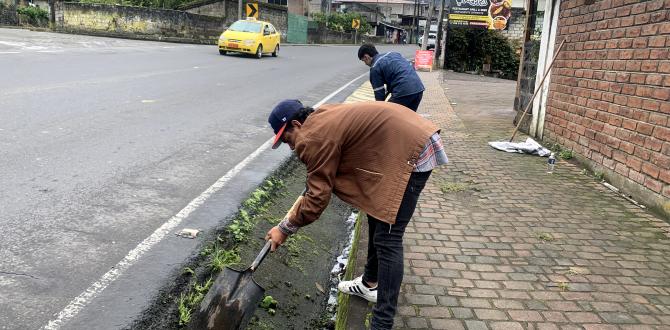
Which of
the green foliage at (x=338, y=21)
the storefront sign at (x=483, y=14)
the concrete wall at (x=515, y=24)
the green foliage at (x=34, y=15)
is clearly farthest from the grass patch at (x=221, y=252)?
the green foliage at (x=338, y=21)

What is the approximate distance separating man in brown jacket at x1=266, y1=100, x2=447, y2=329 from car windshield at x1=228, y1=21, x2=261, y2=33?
744 inches

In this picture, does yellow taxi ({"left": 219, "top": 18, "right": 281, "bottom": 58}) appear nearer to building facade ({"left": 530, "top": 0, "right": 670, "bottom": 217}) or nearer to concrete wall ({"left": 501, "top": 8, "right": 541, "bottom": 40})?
concrete wall ({"left": 501, "top": 8, "right": 541, "bottom": 40})

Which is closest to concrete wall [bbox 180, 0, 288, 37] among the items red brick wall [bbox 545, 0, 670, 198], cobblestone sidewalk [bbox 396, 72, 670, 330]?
red brick wall [bbox 545, 0, 670, 198]

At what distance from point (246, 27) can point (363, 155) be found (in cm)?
1931

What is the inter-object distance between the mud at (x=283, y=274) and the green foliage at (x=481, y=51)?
68.5ft

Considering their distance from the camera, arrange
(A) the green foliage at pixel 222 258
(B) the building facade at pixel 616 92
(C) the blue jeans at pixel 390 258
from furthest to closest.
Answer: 1. (B) the building facade at pixel 616 92
2. (A) the green foliage at pixel 222 258
3. (C) the blue jeans at pixel 390 258

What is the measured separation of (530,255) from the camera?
161 inches

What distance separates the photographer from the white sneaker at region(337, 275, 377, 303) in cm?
338

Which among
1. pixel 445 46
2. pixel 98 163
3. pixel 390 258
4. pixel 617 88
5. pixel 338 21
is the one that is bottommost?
pixel 98 163

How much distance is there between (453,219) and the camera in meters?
4.86

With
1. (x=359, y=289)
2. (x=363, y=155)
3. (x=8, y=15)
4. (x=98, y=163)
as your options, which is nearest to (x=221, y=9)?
(x=8, y=15)

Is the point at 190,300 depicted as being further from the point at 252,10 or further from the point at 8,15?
the point at 8,15

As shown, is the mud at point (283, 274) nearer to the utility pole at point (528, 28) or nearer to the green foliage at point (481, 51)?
the utility pole at point (528, 28)

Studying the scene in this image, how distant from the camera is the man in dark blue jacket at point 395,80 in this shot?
576cm
